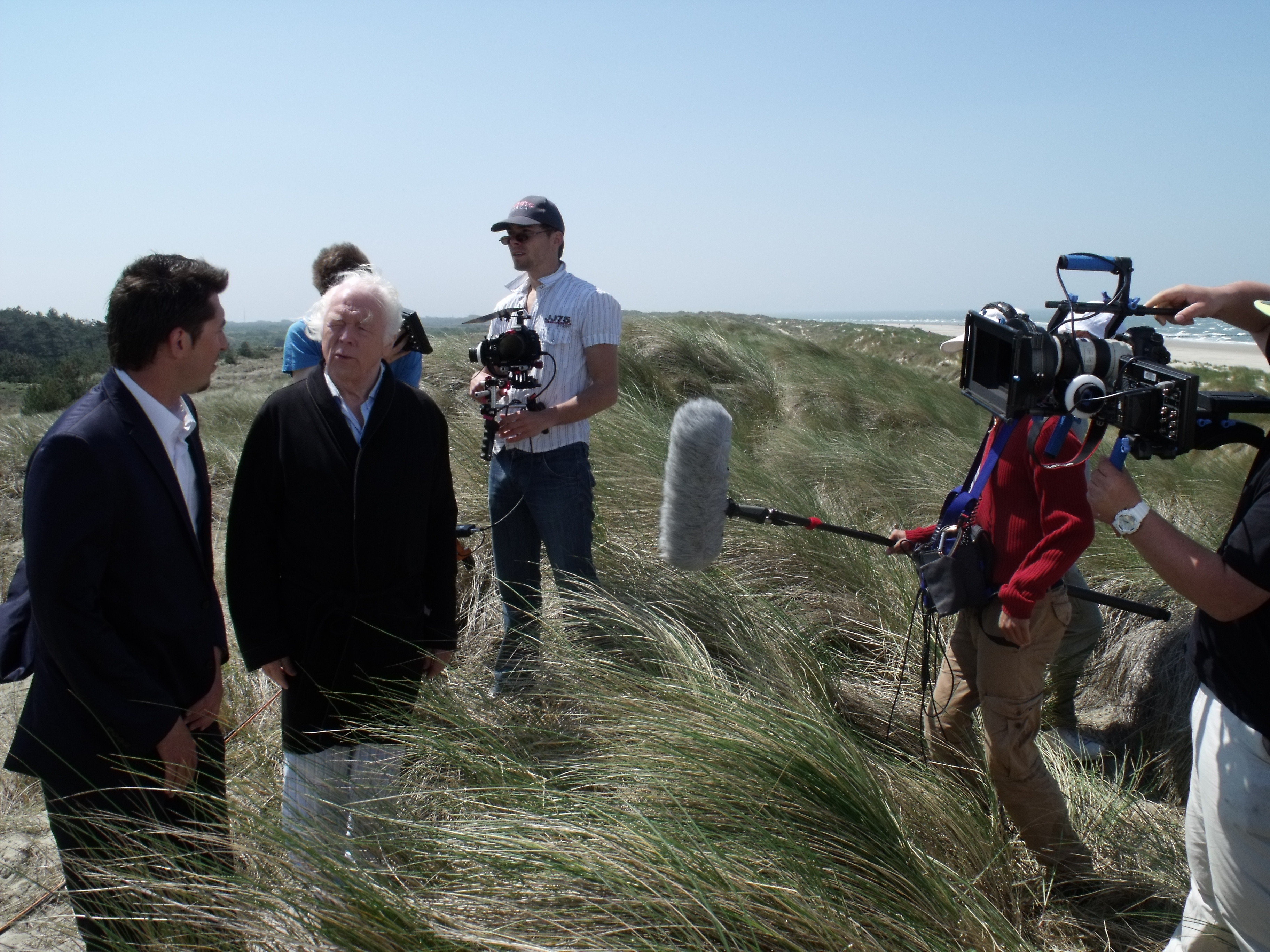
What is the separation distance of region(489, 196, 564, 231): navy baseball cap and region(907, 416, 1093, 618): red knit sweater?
6.44 feet

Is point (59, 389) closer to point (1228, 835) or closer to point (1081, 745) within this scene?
point (1081, 745)

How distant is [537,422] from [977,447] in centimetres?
442

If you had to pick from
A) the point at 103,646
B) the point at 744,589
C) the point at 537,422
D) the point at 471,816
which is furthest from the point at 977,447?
the point at 103,646

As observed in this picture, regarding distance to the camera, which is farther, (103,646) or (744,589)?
(744,589)

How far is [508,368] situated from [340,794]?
1.79m

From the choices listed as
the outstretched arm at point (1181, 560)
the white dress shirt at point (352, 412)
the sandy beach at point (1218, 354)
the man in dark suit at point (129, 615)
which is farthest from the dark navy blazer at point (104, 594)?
the sandy beach at point (1218, 354)

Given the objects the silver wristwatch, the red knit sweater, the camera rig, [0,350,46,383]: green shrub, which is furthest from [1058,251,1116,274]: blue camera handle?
Result: [0,350,46,383]: green shrub

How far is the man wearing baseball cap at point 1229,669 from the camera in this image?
1.75 meters

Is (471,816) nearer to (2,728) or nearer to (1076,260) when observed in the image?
(1076,260)

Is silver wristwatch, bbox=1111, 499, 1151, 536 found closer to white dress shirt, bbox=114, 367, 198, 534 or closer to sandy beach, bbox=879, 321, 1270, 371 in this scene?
white dress shirt, bbox=114, 367, 198, 534

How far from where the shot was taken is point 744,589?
3842 millimetres

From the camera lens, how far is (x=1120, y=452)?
1912 mm

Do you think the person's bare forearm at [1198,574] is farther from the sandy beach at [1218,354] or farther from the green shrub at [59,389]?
the sandy beach at [1218,354]

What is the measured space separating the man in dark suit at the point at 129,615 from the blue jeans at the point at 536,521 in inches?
57.9
